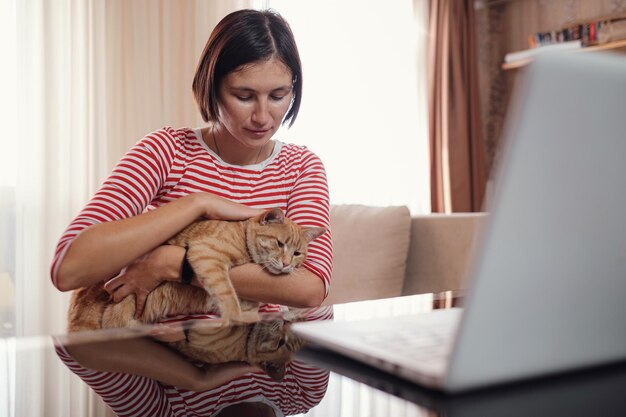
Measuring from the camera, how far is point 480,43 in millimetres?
4289

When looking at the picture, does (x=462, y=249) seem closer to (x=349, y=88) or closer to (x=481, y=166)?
(x=349, y=88)

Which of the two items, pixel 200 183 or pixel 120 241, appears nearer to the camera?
pixel 120 241

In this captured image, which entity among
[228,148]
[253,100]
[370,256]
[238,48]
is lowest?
[370,256]

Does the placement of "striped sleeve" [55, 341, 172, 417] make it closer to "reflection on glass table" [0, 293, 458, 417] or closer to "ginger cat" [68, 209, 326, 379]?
"reflection on glass table" [0, 293, 458, 417]

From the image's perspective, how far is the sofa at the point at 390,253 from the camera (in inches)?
93.0

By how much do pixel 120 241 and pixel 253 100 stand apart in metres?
0.44

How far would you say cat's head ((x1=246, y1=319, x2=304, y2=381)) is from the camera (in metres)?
0.54

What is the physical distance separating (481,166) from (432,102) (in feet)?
1.80

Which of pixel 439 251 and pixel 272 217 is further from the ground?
pixel 272 217

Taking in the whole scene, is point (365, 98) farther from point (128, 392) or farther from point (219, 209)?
point (128, 392)

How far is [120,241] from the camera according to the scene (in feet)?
3.70

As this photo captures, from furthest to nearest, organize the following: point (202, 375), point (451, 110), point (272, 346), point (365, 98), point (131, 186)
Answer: point (451, 110), point (365, 98), point (131, 186), point (272, 346), point (202, 375)

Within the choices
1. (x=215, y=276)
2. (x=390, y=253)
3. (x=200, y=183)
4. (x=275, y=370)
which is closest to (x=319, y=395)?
(x=275, y=370)

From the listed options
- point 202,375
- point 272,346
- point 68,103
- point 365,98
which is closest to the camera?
point 202,375
